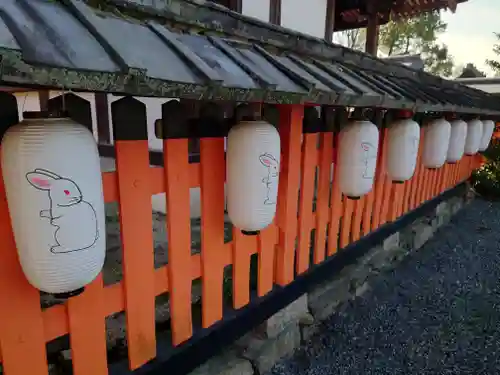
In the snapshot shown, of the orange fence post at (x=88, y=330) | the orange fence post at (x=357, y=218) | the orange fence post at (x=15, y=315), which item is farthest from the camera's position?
the orange fence post at (x=357, y=218)

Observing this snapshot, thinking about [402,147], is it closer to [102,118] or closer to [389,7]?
[102,118]

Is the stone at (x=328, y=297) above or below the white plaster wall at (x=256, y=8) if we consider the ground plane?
below

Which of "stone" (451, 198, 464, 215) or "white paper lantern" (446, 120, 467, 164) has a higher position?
"white paper lantern" (446, 120, 467, 164)

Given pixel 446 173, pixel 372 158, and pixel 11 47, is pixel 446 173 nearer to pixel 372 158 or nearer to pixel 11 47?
pixel 372 158

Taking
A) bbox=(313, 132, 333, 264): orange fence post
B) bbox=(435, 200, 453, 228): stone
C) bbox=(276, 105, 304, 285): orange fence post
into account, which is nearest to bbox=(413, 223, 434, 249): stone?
bbox=(435, 200, 453, 228): stone

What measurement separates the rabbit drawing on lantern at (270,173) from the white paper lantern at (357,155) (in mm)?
1080

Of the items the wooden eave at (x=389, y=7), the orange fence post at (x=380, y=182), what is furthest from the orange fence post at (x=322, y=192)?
the wooden eave at (x=389, y=7)

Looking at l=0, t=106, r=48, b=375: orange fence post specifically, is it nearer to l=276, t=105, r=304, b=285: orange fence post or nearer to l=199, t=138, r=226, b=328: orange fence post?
l=199, t=138, r=226, b=328: orange fence post

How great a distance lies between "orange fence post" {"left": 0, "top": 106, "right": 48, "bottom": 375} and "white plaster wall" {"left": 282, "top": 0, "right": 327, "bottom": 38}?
5.92m

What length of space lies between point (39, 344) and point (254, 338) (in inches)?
63.8

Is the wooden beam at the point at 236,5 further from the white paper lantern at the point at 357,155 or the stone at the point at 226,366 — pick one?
the stone at the point at 226,366

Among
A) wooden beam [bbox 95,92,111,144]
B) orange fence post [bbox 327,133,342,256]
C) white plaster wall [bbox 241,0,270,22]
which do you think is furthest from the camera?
wooden beam [bbox 95,92,111,144]

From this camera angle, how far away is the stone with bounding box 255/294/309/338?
2.83 meters

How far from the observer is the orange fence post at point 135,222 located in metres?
1.76
